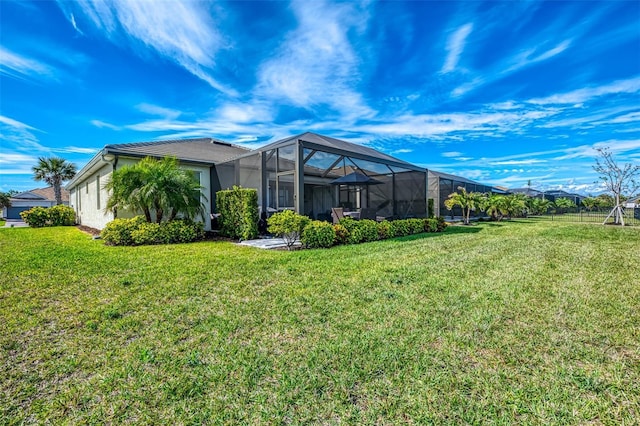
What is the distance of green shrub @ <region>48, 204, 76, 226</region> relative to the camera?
645 inches

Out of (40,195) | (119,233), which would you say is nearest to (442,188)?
(119,233)

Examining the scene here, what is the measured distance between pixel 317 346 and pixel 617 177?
23.0 meters

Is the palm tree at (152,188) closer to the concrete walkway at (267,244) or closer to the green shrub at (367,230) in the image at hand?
the concrete walkway at (267,244)

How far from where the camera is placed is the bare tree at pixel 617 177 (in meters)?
16.4

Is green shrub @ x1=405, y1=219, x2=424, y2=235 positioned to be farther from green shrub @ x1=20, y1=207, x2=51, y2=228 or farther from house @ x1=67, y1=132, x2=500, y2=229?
green shrub @ x1=20, y1=207, x2=51, y2=228

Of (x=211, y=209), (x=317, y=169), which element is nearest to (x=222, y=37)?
(x=317, y=169)

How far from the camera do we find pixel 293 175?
9.20m

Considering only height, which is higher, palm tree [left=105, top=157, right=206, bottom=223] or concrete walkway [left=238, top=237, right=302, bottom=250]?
palm tree [left=105, top=157, right=206, bottom=223]

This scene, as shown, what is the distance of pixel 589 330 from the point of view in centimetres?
287

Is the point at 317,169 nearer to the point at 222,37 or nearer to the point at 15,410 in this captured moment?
the point at 222,37

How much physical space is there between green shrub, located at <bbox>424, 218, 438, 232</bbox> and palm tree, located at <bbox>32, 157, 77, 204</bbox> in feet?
100

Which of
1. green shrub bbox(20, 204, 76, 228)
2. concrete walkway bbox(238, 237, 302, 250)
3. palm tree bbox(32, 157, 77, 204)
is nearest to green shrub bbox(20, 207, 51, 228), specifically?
green shrub bbox(20, 204, 76, 228)

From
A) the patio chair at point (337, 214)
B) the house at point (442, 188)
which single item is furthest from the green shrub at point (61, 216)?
the house at point (442, 188)

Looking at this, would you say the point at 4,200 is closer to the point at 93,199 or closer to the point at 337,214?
the point at 93,199
